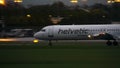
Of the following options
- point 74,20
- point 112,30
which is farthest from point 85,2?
point 112,30

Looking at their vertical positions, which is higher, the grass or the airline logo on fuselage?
the airline logo on fuselage

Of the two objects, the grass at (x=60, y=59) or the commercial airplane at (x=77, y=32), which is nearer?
the grass at (x=60, y=59)

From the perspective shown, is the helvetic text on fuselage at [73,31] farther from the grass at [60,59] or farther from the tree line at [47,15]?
the tree line at [47,15]

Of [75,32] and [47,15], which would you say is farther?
[47,15]

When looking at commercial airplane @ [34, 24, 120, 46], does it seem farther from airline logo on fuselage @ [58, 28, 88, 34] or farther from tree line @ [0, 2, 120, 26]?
tree line @ [0, 2, 120, 26]

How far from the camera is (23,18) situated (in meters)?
110

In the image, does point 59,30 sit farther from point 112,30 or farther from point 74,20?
point 74,20

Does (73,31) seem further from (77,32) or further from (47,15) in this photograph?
(47,15)

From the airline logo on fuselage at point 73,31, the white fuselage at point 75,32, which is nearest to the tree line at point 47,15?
the white fuselage at point 75,32

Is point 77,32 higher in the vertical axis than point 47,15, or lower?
lower

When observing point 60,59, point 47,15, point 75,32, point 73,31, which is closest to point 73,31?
point 73,31

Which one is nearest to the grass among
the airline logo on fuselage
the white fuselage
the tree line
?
the airline logo on fuselage

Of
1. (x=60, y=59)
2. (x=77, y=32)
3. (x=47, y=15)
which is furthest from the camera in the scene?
(x=47, y=15)

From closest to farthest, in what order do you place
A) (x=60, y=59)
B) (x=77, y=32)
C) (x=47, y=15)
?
(x=60, y=59) → (x=77, y=32) → (x=47, y=15)
